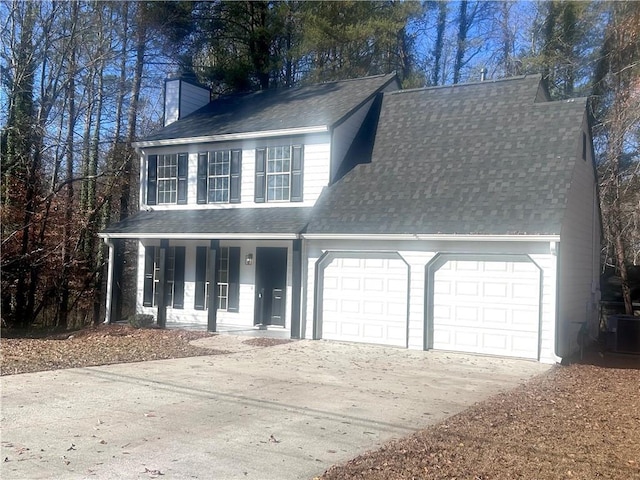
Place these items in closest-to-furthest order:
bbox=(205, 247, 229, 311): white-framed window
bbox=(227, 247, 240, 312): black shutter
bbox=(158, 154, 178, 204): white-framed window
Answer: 1. bbox=(227, 247, 240, 312): black shutter
2. bbox=(205, 247, 229, 311): white-framed window
3. bbox=(158, 154, 178, 204): white-framed window

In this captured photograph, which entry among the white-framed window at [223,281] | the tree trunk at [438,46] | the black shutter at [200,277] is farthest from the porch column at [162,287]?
the tree trunk at [438,46]

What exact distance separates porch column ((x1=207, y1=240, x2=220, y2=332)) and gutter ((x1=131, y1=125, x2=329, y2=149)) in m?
3.11

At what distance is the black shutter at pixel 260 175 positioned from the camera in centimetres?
1742

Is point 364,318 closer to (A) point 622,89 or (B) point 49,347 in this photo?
(B) point 49,347

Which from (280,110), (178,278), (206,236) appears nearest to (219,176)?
(206,236)

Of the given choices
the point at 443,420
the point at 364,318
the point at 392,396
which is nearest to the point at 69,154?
the point at 364,318

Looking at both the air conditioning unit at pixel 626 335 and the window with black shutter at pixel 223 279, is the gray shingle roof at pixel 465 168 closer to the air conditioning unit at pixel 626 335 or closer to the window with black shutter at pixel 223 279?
the window with black shutter at pixel 223 279

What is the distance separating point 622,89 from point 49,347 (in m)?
19.2

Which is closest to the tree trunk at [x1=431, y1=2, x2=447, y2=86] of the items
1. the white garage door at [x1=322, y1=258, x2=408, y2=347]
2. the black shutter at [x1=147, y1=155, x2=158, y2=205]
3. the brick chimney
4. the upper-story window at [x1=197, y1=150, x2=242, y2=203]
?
the brick chimney

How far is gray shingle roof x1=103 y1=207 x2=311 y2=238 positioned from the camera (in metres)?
15.8

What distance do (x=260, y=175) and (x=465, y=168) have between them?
5.85 metres

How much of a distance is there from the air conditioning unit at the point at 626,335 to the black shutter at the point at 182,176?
494 inches

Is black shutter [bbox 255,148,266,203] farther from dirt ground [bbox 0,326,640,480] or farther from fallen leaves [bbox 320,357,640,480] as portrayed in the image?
fallen leaves [bbox 320,357,640,480]

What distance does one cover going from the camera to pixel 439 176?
14727mm
